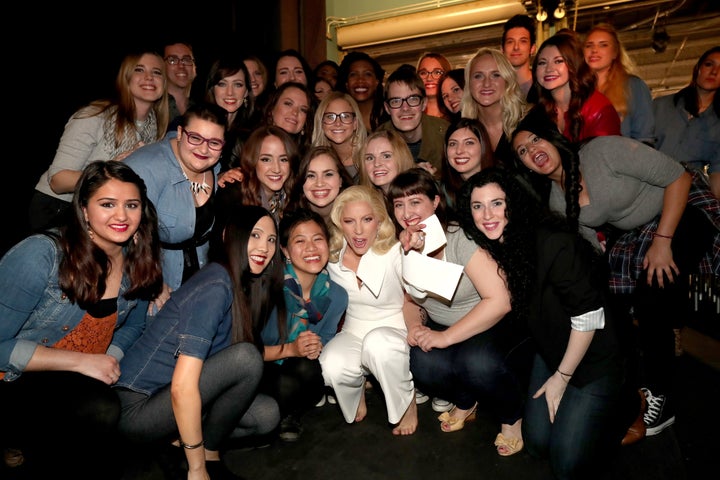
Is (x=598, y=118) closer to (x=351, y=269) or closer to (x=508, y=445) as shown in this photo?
(x=351, y=269)

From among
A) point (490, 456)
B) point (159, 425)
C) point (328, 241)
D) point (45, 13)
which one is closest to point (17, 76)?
point (45, 13)

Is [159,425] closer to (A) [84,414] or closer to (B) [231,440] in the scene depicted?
(A) [84,414]

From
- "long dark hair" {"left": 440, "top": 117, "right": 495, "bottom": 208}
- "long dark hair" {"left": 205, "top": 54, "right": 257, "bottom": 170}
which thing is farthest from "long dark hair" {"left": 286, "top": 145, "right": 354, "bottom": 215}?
"long dark hair" {"left": 440, "top": 117, "right": 495, "bottom": 208}

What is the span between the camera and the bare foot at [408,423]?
9.32 feet

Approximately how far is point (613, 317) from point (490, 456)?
965 mm

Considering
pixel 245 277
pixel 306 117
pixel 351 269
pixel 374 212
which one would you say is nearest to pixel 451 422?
pixel 351 269

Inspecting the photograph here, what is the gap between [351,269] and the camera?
3.08 m

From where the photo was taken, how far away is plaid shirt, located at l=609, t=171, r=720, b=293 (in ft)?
9.36

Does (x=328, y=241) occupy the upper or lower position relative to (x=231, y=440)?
upper

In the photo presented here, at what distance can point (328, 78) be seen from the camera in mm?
4664

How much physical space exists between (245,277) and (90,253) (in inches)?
27.5

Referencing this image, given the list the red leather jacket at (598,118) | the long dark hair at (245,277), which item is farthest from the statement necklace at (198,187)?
the red leather jacket at (598,118)

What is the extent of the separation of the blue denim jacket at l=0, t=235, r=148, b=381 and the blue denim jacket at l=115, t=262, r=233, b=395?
331mm

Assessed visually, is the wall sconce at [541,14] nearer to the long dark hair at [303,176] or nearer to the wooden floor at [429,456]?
the long dark hair at [303,176]
